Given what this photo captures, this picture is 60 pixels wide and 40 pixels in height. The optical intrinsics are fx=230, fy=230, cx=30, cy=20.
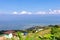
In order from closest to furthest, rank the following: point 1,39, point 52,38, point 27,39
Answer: point 27,39 < point 52,38 < point 1,39

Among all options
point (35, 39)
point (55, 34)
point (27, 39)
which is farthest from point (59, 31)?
point (27, 39)

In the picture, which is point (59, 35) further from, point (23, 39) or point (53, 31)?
point (23, 39)

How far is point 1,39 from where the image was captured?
215cm

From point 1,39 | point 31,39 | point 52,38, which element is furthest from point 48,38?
point 1,39

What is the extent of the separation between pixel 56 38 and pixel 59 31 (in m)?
0.07

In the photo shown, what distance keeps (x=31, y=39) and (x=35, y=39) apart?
0.12m

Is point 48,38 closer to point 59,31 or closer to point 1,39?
point 59,31

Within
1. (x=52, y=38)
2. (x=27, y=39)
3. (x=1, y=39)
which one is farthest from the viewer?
(x=1, y=39)

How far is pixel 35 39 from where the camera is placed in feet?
5.62

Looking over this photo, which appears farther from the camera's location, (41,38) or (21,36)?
(41,38)

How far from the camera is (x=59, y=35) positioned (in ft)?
5.62

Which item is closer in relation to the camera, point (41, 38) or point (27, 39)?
point (27, 39)

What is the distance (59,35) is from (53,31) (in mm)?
93

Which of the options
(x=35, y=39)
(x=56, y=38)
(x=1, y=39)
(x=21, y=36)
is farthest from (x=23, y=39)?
(x=1, y=39)
